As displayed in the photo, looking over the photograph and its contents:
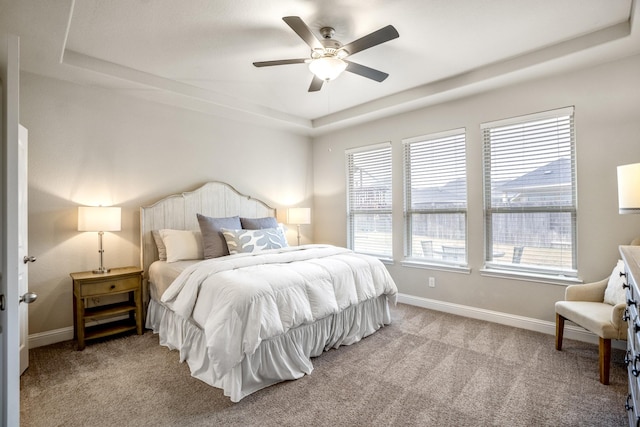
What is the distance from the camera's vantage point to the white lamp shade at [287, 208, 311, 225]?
4.71 m

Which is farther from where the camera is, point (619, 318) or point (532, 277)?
point (532, 277)

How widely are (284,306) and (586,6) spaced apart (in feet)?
10.0

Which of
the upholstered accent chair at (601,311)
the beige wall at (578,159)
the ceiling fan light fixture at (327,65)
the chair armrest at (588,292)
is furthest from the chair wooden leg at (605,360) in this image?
the ceiling fan light fixture at (327,65)

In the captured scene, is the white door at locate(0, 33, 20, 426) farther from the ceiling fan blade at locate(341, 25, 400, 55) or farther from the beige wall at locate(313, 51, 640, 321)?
the beige wall at locate(313, 51, 640, 321)

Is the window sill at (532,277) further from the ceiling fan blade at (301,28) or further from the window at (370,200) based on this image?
the ceiling fan blade at (301,28)

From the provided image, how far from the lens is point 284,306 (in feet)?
7.73

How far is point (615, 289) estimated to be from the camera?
2578 millimetres

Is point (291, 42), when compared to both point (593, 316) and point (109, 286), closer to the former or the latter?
point (109, 286)

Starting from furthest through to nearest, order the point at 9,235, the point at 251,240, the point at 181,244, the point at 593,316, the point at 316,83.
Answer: the point at 251,240, the point at 181,244, the point at 316,83, the point at 593,316, the point at 9,235

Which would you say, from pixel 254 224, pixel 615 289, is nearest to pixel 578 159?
pixel 615 289

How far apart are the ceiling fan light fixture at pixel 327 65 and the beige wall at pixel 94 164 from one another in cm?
224

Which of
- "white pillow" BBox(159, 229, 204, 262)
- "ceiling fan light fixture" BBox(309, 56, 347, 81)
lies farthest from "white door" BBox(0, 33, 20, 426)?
"white pillow" BBox(159, 229, 204, 262)

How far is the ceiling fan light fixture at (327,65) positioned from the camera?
2.46 meters

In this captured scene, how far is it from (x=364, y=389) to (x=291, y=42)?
2.79 m
